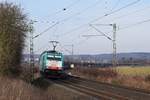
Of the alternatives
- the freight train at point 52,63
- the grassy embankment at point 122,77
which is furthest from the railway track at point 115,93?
the freight train at point 52,63

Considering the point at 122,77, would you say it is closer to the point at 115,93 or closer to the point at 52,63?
the point at 52,63

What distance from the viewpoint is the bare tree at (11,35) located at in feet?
129

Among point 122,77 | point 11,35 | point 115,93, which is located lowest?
point 115,93

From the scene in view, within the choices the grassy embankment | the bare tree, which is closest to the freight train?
the grassy embankment

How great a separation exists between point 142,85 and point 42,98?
24.9m

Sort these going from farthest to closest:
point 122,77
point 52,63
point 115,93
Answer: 1. point 52,63
2. point 122,77
3. point 115,93

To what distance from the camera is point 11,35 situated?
4019 centimetres

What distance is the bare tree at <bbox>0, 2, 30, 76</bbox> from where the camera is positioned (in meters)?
39.4

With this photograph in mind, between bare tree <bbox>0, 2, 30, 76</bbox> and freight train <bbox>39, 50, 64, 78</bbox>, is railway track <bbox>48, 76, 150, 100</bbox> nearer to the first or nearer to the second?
bare tree <bbox>0, 2, 30, 76</bbox>

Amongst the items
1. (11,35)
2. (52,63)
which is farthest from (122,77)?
(11,35)

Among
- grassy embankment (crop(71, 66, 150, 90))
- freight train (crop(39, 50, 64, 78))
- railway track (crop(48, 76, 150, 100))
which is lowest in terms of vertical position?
railway track (crop(48, 76, 150, 100))

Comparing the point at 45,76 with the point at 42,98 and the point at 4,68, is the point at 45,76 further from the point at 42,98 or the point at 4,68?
the point at 42,98

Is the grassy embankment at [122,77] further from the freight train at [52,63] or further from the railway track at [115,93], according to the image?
the freight train at [52,63]

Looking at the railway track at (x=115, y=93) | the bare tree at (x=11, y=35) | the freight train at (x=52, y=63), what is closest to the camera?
the railway track at (x=115, y=93)
